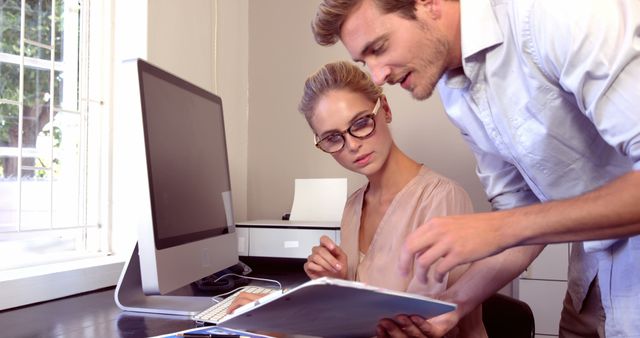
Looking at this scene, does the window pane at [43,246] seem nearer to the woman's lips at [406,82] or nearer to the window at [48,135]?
the window at [48,135]

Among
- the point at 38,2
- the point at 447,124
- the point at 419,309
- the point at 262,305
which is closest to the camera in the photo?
the point at 262,305

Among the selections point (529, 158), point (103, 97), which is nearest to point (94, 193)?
point (103, 97)

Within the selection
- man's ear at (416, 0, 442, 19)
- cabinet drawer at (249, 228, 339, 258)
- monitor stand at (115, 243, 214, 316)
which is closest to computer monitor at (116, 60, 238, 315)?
monitor stand at (115, 243, 214, 316)

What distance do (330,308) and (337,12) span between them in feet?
1.87

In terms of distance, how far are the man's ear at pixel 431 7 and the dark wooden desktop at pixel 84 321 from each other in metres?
0.74

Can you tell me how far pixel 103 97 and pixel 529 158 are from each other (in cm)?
128

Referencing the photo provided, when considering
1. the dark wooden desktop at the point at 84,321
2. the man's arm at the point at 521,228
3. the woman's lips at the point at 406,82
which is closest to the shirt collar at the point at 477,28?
the woman's lips at the point at 406,82

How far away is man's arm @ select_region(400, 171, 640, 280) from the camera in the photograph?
2.46ft

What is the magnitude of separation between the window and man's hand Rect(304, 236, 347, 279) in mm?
706

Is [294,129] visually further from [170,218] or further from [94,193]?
[170,218]

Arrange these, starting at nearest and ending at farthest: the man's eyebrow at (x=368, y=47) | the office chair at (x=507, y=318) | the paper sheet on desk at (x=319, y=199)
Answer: the man's eyebrow at (x=368, y=47), the office chair at (x=507, y=318), the paper sheet on desk at (x=319, y=199)

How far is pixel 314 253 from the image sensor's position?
1374 millimetres

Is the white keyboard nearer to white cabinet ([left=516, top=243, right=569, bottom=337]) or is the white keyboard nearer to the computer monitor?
the computer monitor

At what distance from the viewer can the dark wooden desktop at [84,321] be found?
3.41 feet
